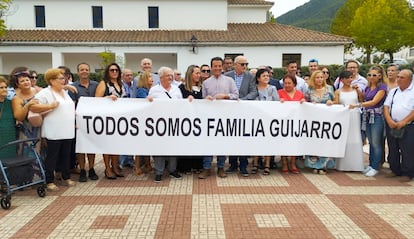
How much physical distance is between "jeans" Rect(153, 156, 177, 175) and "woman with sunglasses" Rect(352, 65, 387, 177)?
11.2ft

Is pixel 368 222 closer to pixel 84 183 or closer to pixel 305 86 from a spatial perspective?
pixel 305 86

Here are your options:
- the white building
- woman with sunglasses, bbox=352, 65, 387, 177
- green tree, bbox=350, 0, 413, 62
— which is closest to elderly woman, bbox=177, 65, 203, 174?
woman with sunglasses, bbox=352, 65, 387, 177

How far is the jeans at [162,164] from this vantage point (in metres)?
6.09

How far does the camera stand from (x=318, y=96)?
21.3 ft

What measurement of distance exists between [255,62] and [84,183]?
21.2 meters

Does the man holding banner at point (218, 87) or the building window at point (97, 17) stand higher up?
the building window at point (97, 17)

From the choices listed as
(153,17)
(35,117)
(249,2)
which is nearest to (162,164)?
(35,117)

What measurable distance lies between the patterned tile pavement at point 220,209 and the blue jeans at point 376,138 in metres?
0.40

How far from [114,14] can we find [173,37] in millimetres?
5832

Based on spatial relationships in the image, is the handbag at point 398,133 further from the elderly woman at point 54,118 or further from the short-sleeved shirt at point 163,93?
the elderly woman at point 54,118

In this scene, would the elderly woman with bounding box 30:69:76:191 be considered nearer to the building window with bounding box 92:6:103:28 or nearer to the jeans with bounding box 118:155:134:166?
the jeans with bounding box 118:155:134:166

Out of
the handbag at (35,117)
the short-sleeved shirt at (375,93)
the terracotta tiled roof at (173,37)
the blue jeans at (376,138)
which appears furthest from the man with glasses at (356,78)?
the terracotta tiled roof at (173,37)

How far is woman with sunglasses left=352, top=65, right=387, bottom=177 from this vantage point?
622 centimetres

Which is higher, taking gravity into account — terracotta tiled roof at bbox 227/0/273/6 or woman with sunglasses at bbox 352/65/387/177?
terracotta tiled roof at bbox 227/0/273/6
